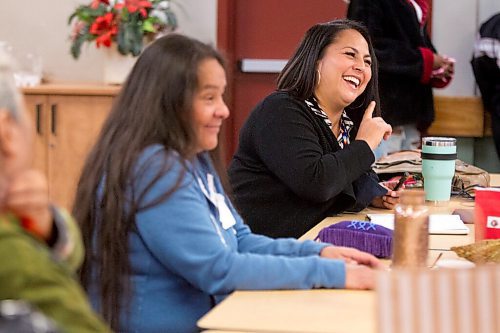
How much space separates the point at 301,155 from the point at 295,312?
1.13 m

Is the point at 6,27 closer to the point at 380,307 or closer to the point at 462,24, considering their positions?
the point at 462,24

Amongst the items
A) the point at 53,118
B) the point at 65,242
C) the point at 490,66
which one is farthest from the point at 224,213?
the point at 490,66

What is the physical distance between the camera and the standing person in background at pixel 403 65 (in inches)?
181

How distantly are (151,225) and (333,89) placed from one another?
1.32 metres

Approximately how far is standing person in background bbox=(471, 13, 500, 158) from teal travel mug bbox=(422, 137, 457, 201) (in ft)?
6.24

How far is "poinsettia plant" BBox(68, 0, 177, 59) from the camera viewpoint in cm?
500

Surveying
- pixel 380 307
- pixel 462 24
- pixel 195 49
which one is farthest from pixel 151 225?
pixel 462 24

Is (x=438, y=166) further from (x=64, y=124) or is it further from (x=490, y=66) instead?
(x=64, y=124)

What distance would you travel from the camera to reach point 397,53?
4.61 metres

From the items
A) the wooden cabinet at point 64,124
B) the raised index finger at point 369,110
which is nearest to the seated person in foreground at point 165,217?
the raised index finger at point 369,110

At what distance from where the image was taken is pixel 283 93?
309 centimetres

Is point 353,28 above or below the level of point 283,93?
above

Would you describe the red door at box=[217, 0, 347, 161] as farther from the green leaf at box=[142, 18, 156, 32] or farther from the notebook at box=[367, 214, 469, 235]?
the notebook at box=[367, 214, 469, 235]

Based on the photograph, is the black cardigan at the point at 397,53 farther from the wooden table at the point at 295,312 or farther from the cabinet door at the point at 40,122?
the wooden table at the point at 295,312
